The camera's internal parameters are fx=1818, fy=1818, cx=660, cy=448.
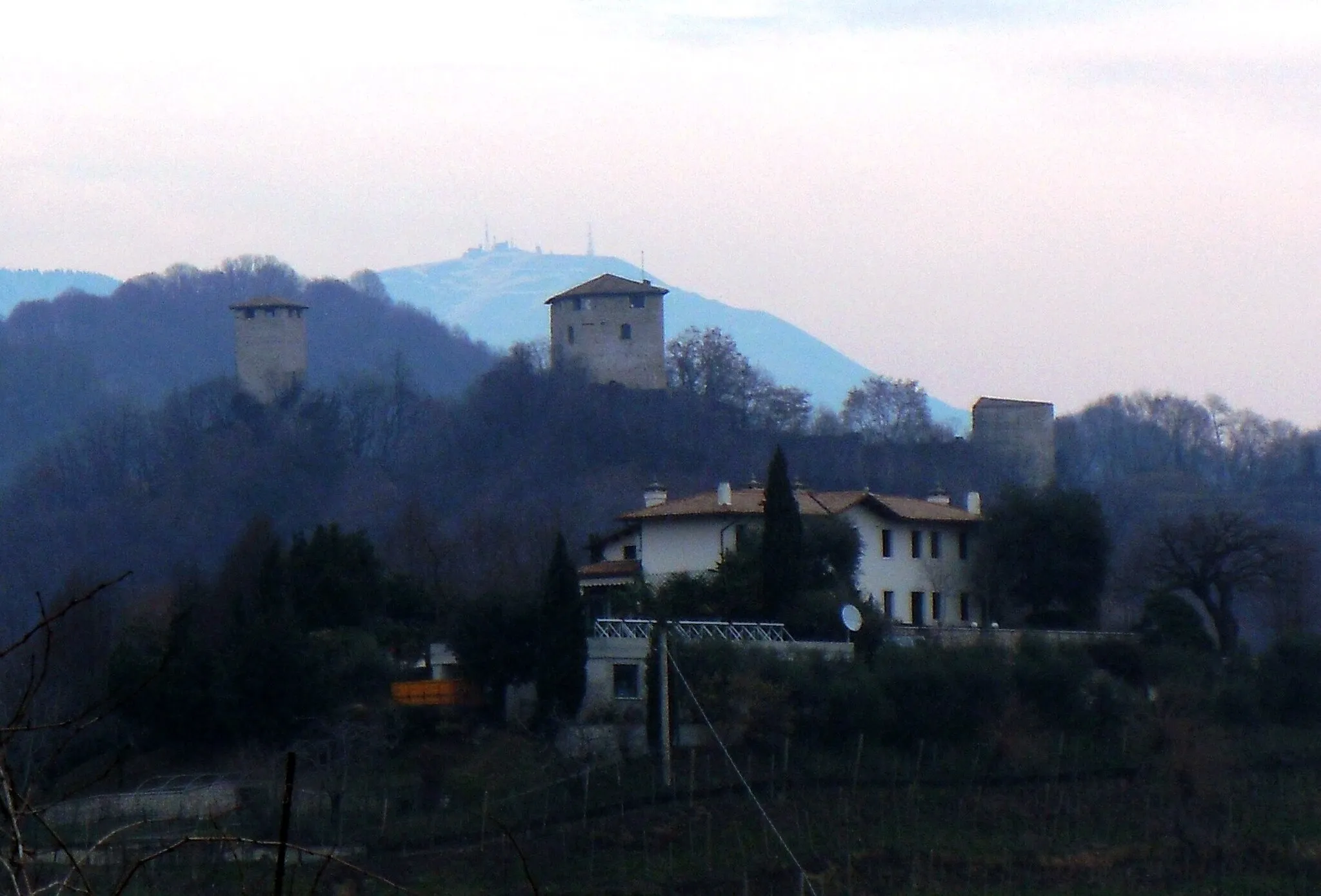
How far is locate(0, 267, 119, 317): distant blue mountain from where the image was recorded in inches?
7077

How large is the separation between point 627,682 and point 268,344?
→ 38131mm

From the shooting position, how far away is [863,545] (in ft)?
86.8

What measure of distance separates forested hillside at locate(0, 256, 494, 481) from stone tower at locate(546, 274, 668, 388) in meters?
30.7

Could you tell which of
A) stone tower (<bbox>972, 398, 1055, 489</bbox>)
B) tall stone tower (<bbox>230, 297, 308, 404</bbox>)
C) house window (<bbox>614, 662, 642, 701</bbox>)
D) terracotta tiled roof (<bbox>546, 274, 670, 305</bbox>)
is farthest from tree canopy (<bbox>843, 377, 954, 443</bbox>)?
house window (<bbox>614, 662, 642, 701</bbox>)

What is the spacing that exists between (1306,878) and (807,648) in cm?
642

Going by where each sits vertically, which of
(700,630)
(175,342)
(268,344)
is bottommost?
(700,630)

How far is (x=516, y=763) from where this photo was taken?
20375 millimetres

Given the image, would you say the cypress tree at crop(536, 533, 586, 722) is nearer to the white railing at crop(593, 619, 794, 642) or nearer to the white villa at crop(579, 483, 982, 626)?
the white railing at crop(593, 619, 794, 642)

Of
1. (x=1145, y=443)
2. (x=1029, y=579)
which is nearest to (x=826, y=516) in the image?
(x=1029, y=579)

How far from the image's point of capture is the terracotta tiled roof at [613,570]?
26.2 metres

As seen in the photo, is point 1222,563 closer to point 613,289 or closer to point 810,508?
point 810,508

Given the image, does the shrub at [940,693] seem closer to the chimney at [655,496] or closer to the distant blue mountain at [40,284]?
the chimney at [655,496]

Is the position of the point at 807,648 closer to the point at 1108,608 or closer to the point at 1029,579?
the point at 1029,579

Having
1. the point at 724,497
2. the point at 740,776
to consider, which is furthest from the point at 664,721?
the point at 724,497
